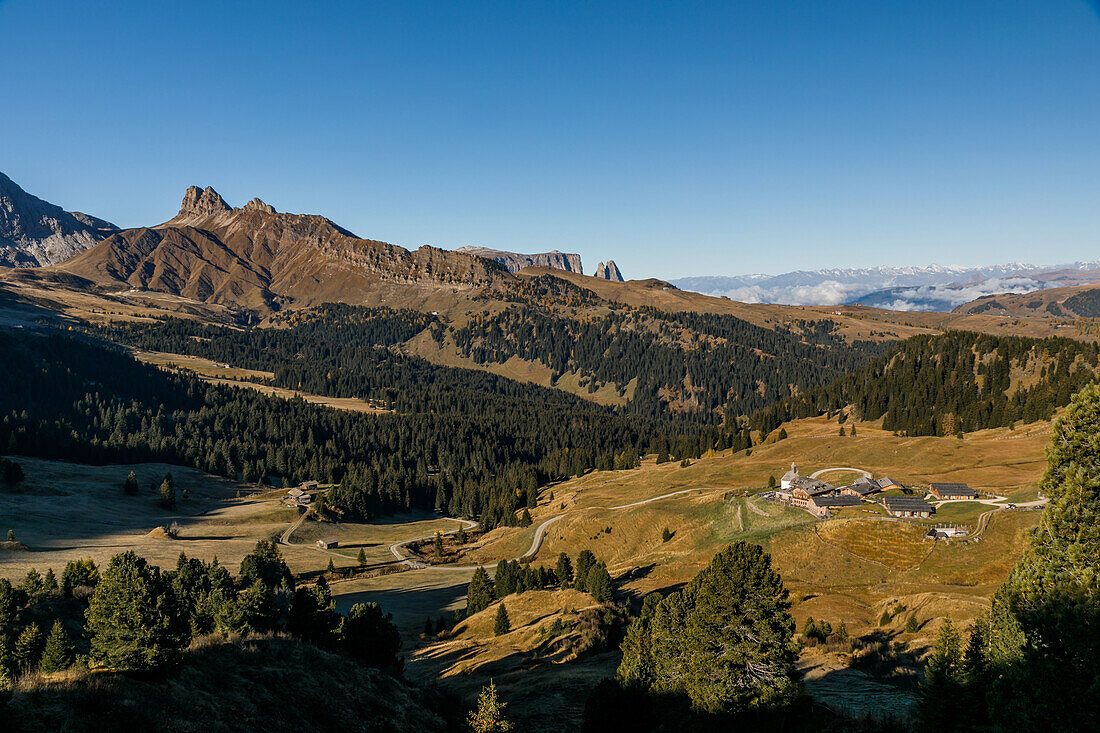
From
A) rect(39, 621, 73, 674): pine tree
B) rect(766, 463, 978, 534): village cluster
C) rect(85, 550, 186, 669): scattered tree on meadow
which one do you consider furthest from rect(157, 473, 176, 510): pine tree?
rect(766, 463, 978, 534): village cluster

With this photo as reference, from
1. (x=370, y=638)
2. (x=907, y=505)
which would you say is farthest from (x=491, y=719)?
(x=907, y=505)

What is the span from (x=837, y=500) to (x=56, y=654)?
9103 centimetres

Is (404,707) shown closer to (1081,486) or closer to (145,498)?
(1081,486)

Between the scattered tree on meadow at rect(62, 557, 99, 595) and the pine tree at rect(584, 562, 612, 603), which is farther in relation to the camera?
the pine tree at rect(584, 562, 612, 603)

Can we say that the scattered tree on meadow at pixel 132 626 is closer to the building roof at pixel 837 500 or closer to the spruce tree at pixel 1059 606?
the spruce tree at pixel 1059 606

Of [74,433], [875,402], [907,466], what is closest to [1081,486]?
[907,466]

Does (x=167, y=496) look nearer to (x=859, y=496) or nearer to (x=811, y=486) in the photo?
(x=811, y=486)

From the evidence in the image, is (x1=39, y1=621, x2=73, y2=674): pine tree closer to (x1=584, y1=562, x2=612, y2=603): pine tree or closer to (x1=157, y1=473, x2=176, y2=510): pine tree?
(x1=584, y1=562, x2=612, y2=603): pine tree

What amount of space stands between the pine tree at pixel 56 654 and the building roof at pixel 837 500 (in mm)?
88115

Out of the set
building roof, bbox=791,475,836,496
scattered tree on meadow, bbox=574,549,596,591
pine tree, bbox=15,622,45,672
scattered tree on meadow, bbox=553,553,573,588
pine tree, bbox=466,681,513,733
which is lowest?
scattered tree on meadow, bbox=553,553,573,588

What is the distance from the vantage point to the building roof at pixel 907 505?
264ft

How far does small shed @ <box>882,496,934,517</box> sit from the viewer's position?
80125 mm

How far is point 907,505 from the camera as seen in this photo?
8138 centimetres

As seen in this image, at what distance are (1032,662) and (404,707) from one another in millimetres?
32266
